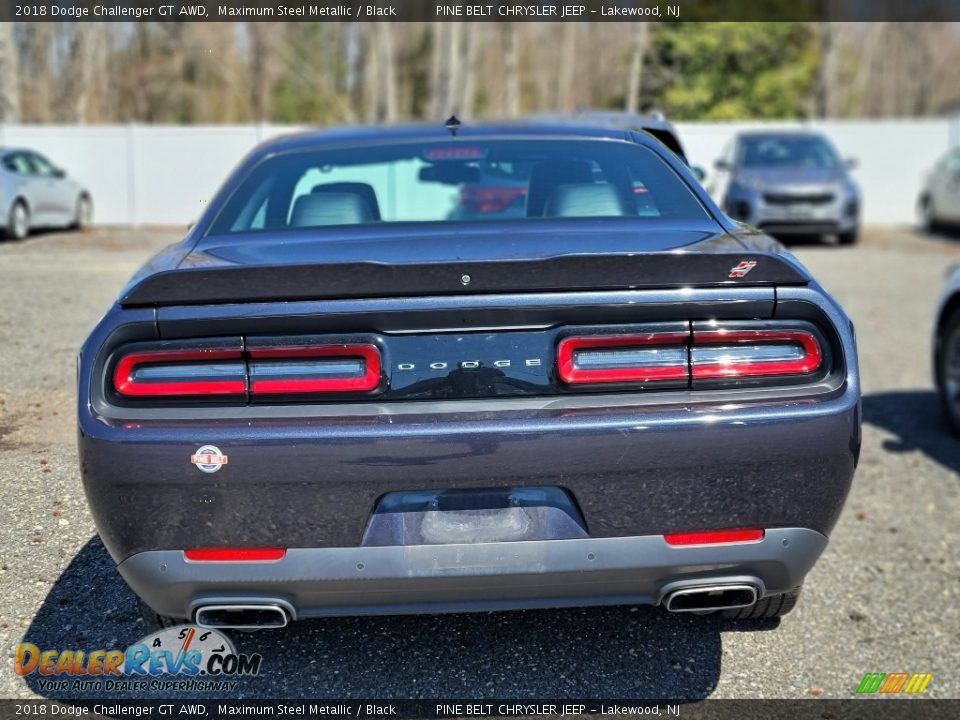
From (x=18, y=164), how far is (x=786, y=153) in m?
11.8

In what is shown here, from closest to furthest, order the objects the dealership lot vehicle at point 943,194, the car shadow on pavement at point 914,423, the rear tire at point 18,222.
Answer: the car shadow on pavement at point 914,423 < the rear tire at point 18,222 < the dealership lot vehicle at point 943,194

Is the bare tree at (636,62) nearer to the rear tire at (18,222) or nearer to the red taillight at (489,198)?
the rear tire at (18,222)

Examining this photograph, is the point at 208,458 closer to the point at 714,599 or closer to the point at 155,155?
the point at 714,599

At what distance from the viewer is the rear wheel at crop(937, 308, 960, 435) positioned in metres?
5.89

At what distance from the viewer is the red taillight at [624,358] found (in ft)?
8.47

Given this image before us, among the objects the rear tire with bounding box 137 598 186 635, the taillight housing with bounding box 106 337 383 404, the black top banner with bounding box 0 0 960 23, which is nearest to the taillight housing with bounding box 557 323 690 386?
the taillight housing with bounding box 106 337 383 404

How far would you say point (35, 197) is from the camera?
10.5 meters

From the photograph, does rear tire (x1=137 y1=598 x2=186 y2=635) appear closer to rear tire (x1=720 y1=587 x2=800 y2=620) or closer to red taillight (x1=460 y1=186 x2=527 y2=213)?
rear tire (x1=720 y1=587 x2=800 y2=620)

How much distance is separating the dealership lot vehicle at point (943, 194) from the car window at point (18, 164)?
1507 cm

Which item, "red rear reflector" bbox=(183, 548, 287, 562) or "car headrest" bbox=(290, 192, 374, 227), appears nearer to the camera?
"red rear reflector" bbox=(183, 548, 287, 562)

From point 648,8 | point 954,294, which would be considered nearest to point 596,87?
point 648,8

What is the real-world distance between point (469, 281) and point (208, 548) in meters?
0.95

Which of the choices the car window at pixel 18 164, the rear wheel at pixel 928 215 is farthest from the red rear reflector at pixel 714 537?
the rear wheel at pixel 928 215

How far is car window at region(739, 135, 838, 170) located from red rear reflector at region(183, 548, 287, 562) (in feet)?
50.6
